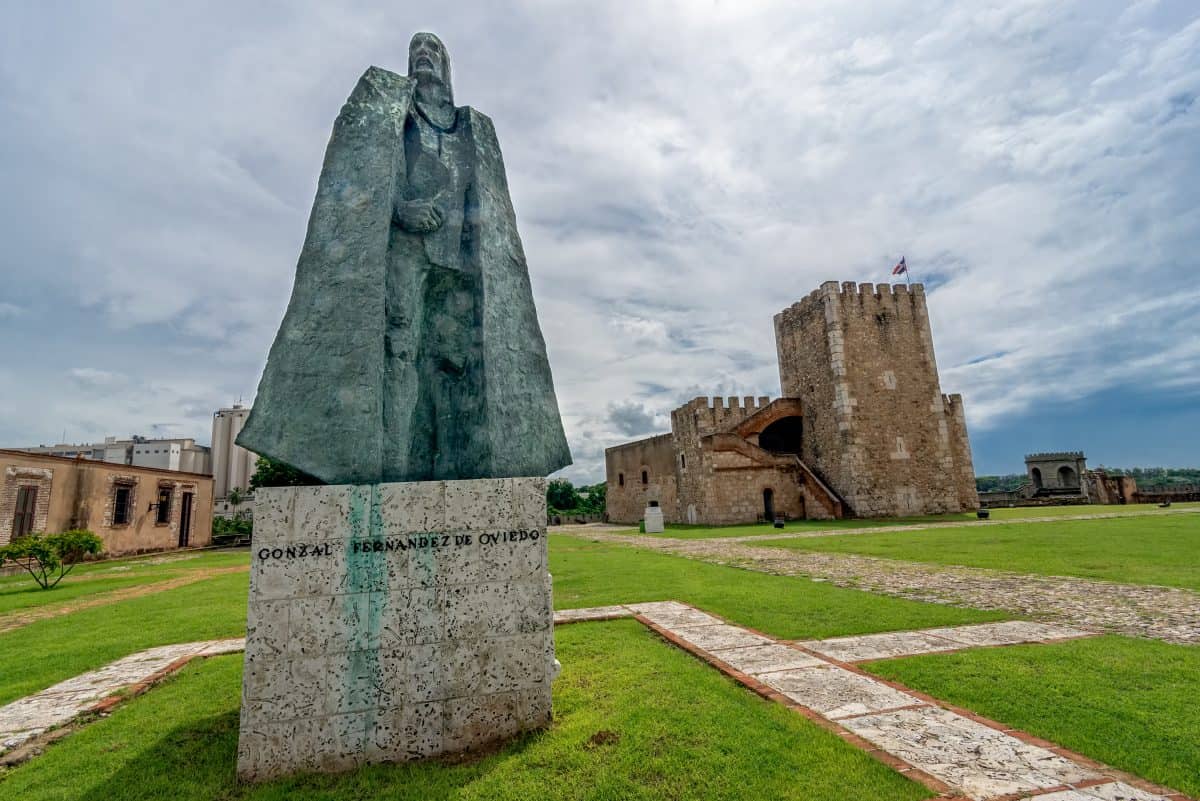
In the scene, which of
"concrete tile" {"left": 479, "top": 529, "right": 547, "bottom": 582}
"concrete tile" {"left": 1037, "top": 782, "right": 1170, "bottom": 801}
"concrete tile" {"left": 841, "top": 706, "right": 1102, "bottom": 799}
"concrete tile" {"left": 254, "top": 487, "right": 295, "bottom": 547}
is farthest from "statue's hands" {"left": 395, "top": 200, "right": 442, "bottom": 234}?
"concrete tile" {"left": 1037, "top": 782, "right": 1170, "bottom": 801}

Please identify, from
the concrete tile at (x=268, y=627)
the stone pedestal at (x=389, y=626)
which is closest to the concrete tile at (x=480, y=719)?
the stone pedestal at (x=389, y=626)

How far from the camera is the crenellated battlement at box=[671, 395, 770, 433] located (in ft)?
80.9

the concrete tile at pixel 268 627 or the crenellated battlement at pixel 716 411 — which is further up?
the crenellated battlement at pixel 716 411

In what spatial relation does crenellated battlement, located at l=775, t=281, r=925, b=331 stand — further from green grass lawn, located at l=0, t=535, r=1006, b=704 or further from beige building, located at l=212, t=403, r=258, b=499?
beige building, located at l=212, t=403, r=258, b=499

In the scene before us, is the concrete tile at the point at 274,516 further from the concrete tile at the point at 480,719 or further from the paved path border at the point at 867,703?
the paved path border at the point at 867,703

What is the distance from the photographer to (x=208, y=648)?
4.98m

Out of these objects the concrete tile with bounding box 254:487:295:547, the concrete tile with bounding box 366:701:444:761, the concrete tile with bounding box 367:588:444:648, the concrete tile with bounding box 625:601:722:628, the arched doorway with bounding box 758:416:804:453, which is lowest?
the concrete tile with bounding box 625:601:722:628

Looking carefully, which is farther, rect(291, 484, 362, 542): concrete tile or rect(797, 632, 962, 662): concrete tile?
rect(797, 632, 962, 662): concrete tile

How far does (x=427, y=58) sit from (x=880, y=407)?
74.1 feet

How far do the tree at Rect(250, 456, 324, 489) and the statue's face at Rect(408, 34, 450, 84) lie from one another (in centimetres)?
251

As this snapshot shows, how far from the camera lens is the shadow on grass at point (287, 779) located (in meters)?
2.33

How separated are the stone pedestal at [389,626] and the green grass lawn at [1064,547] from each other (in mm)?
7353

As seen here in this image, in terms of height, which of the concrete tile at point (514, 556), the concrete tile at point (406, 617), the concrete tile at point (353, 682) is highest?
the concrete tile at point (514, 556)

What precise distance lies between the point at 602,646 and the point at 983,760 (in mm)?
2576
